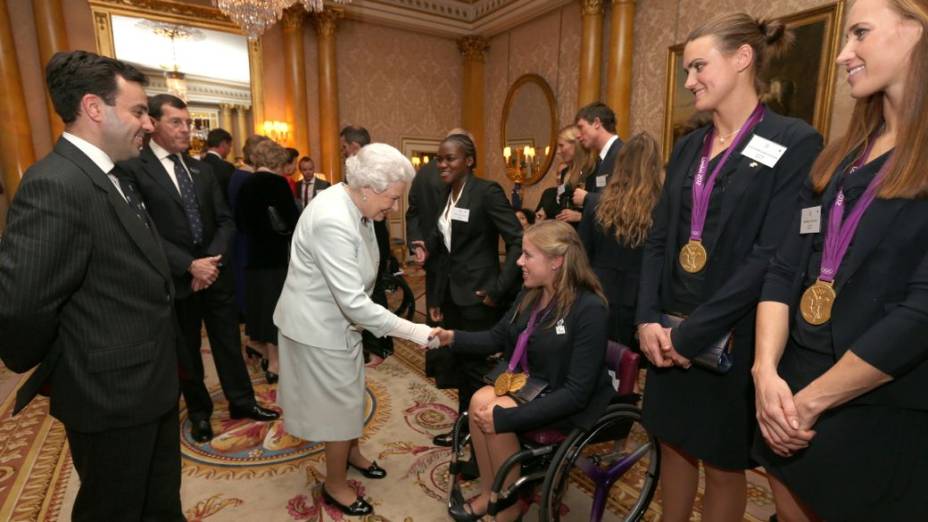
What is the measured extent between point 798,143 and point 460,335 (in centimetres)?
149

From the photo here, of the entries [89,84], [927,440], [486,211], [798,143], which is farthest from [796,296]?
[89,84]

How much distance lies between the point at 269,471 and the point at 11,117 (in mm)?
6755

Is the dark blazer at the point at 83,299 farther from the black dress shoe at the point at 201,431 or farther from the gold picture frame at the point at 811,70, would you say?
the gold picture frame at the point at 811,70

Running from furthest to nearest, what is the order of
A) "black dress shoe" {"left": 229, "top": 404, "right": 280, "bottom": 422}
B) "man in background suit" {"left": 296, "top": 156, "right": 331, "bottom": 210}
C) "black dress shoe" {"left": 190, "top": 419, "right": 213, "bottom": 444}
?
"man in background suit" {"left": 296, "top": 156, "right": 331, "bottom": 210}
"black dress shoe" {"left": 229, "top": 404, "right": 280, "bottom": 422}
"black dress shoe" {"left": 190, "top": 419, "right": 213, "bottom": 444}

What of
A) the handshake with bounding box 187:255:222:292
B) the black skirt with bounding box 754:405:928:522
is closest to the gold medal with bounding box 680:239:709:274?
the black skirt with bounding box 754:405:928:522

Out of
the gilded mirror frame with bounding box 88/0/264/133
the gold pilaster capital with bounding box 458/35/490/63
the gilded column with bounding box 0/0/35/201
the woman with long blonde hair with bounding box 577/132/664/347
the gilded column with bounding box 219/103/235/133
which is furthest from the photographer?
the gold pilaster capital with bounding box 458/35/490/63

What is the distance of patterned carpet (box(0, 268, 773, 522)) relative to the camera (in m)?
2.36

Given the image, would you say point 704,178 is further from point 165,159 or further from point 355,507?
point 165,159

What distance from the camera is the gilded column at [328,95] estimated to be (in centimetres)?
838

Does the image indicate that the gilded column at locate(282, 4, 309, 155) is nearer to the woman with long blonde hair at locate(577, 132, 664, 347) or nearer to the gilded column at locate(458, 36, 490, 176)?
the gilded column at locate(458, 36, 490, 176)

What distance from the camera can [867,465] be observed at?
104cm

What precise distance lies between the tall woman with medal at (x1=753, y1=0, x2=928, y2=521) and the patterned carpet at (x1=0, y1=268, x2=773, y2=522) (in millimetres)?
1390

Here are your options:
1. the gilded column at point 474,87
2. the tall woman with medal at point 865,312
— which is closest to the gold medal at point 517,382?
the tall woman with medal at point 865,312

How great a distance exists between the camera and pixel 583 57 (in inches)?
296
